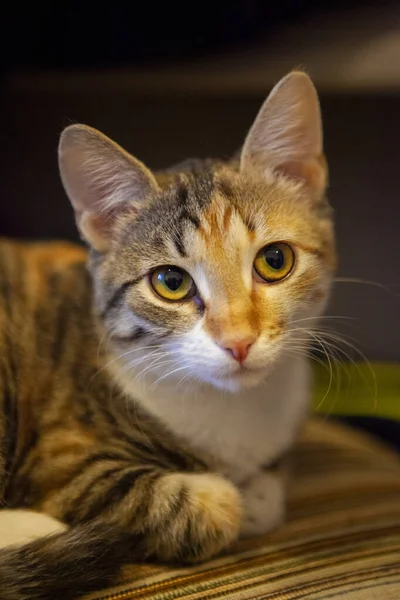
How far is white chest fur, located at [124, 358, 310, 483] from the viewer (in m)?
0.92

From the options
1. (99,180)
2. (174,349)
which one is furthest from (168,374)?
(99,180)

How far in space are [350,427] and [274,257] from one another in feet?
2.11

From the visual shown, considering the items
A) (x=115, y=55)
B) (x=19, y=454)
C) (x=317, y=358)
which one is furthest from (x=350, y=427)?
(x=115, y=55)

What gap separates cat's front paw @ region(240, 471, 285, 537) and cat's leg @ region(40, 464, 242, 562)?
0.08 m

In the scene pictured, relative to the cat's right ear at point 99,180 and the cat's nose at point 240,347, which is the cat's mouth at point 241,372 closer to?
the cat's nose at point 240,347

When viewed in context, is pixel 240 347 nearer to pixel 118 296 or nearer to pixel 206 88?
pixel 118 296

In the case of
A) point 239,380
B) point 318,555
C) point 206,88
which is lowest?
point 318,555

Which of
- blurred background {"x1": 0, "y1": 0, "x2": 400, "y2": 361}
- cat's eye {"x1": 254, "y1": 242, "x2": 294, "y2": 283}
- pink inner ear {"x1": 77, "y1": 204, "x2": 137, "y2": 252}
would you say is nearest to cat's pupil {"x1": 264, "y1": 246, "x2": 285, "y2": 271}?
cat's eye {"x1": 254, "y1": 242, "x2": 294, "y2": 283}

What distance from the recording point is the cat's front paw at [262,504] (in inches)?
36.0

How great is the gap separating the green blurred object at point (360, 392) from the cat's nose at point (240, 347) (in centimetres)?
46

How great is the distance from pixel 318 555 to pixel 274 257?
1.28 ft

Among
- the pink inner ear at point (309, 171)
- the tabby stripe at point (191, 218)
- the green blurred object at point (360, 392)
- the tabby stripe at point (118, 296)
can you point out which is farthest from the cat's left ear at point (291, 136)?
Result: the green blurred object at point (360, 392)

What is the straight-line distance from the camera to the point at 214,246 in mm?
833

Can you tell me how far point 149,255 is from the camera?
0.88 m
